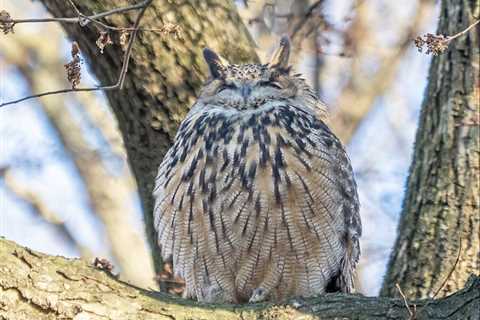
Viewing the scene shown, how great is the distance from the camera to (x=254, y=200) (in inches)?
149

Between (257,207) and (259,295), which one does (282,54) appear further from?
(259,295)

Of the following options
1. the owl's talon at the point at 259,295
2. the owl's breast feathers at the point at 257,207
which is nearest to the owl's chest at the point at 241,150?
the owl's breast feathers at the point at 257,207

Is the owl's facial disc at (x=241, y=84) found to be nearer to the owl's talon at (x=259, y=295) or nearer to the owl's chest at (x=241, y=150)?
the owl's chest at (x=241, y=150)

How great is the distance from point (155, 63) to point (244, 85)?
17.8 inches

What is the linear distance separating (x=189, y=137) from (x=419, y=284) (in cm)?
135

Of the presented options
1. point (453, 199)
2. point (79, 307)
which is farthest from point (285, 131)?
point (79, 307)

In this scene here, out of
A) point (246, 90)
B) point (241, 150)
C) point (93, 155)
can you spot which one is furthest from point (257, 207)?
point (93, 155)

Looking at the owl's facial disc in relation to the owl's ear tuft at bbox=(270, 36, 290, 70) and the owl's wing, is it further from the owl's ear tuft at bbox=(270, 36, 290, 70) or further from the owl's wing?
the owl's wing

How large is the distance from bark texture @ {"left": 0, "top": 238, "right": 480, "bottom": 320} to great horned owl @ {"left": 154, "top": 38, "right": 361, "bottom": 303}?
71 cm

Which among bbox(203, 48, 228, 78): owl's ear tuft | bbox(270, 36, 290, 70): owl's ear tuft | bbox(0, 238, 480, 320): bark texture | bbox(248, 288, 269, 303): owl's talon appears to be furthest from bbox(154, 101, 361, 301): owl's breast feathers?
bbox(0, 238, 480, 320): bark texture

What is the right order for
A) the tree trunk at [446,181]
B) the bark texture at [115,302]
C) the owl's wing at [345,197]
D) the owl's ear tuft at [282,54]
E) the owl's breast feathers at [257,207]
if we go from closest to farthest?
the bark texture at [115,302], the owl's breast feathers at [257,207], the owl's wing at [345,197], the tree trunk at [446,181], the owl's ear tuft at [282,54]

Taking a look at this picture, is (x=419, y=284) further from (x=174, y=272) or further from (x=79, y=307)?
(x=79, y=307)

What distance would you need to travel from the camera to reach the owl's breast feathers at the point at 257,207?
382cm

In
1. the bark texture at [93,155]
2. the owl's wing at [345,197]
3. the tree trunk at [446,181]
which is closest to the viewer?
the owl's wing at [345,197]
